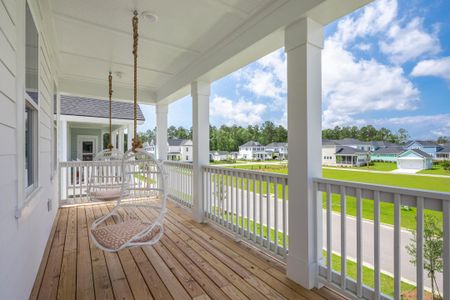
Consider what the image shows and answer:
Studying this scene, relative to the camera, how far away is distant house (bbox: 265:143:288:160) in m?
2.48

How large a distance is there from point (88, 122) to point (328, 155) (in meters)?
7.87

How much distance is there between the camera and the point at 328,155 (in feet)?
7.27

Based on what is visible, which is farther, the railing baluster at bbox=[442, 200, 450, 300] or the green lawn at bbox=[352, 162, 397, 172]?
the green lawn at bbox=[352, 162, 397, 172]

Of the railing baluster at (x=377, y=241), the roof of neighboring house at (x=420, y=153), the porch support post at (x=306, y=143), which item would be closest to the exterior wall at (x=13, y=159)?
the porch support post at (x=306, y=143)

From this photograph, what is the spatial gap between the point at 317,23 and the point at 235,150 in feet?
5.76

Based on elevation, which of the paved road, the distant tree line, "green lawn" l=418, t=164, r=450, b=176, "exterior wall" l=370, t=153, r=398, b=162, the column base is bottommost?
the column base

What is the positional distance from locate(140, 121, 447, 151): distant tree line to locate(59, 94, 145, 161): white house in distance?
318cm

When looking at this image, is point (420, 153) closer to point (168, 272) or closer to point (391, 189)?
point (391, 189)

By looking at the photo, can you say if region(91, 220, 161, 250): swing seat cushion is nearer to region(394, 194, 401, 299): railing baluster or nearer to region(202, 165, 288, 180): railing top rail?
region(202, 165, 288, 180): railing top rail

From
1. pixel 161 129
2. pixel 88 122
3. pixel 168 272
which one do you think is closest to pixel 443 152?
pixel 168 272

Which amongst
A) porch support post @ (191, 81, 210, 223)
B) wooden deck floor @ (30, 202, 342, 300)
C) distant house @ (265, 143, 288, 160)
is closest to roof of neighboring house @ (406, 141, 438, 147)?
distant house @ (265, 143, 288, 160)

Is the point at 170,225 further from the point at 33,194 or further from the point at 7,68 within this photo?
the point at 7,68

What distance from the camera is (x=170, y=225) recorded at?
3744 mm

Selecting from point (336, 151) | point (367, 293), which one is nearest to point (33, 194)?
point (336, 151)
